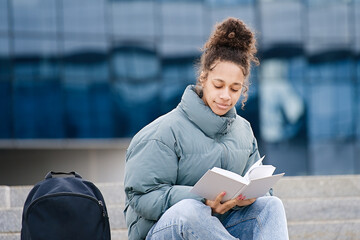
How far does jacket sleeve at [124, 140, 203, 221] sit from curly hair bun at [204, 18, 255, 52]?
2.21 feet

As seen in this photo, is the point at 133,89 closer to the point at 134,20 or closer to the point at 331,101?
the point at 134,20

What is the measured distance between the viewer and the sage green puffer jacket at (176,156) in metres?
2.98

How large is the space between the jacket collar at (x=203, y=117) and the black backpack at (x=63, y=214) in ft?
2.21

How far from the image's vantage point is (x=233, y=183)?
2.81 m

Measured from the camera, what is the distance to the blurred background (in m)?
14.0

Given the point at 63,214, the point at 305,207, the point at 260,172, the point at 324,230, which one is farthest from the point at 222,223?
the point at 305,207

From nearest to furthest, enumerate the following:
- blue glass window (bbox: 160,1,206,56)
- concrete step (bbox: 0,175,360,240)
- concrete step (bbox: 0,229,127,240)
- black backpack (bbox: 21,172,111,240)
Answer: black backpack (bbox: 21,172,111,240) < concrete step (bbox: 0,229,127,240) < concrete step (bbox: 0,175,360,240) < blue glass window (bbox: 160,1,206,56)

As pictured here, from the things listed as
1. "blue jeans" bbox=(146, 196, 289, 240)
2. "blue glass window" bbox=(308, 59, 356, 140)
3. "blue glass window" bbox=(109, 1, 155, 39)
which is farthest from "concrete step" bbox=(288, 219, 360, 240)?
"blue glass window" bbox=(308, 59, 356, 140)

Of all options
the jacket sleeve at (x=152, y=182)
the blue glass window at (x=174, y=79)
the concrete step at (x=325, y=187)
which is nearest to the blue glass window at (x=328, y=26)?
the blue glass window at (x=174, y=79)

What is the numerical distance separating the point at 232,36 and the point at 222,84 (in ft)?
0.88

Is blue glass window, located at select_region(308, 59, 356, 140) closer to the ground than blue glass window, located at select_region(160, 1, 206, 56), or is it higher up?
closer to the ground

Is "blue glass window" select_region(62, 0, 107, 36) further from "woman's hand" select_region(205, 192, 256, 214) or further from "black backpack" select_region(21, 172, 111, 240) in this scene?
"woman's hand" select_region(205, 192, 256, 214)

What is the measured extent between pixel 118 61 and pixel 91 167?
2789mm

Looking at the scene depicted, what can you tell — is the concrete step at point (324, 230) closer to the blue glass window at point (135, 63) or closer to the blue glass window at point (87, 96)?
the blue glass window at point (87, 96)
